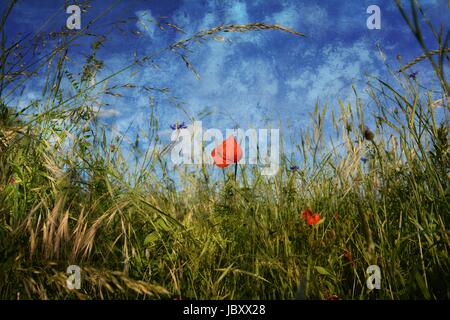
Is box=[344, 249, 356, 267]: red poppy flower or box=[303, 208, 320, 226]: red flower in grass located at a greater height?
box=[303, 208, 320, 226]: red flower in grass

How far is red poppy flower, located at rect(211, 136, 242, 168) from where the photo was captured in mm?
2221

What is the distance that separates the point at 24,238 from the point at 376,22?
1.81m

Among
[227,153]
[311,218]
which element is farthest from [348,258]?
[227,153]

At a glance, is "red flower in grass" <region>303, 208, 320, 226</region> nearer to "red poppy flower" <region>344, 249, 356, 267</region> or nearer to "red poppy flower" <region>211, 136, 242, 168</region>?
"red poppy flower" <region>344, 249, 356, 267</region>

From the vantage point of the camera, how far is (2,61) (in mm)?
1947

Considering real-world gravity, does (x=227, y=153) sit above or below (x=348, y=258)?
above

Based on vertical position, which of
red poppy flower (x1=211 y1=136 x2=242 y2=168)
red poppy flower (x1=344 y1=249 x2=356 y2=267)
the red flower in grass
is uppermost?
red poppy flower (x1=211 y1=136 x2=242 y2=168)

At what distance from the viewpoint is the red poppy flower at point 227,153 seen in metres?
2.22

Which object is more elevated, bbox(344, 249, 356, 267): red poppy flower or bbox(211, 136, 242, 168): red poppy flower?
bbox(211, 136, 242, 168): red poppy flower

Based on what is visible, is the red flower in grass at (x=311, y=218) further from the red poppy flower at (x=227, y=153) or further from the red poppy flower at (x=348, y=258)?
the red poppy flower at (x=227, y=153)

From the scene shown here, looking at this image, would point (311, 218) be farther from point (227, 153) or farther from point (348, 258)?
point (227, 153)

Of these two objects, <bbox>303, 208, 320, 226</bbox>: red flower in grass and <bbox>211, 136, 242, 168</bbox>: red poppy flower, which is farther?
<bbox>211, 136, 242, 168</bbox>: red poppy flower

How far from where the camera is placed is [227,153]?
2.27 m

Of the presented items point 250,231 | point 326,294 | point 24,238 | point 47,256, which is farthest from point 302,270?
point 24,238
